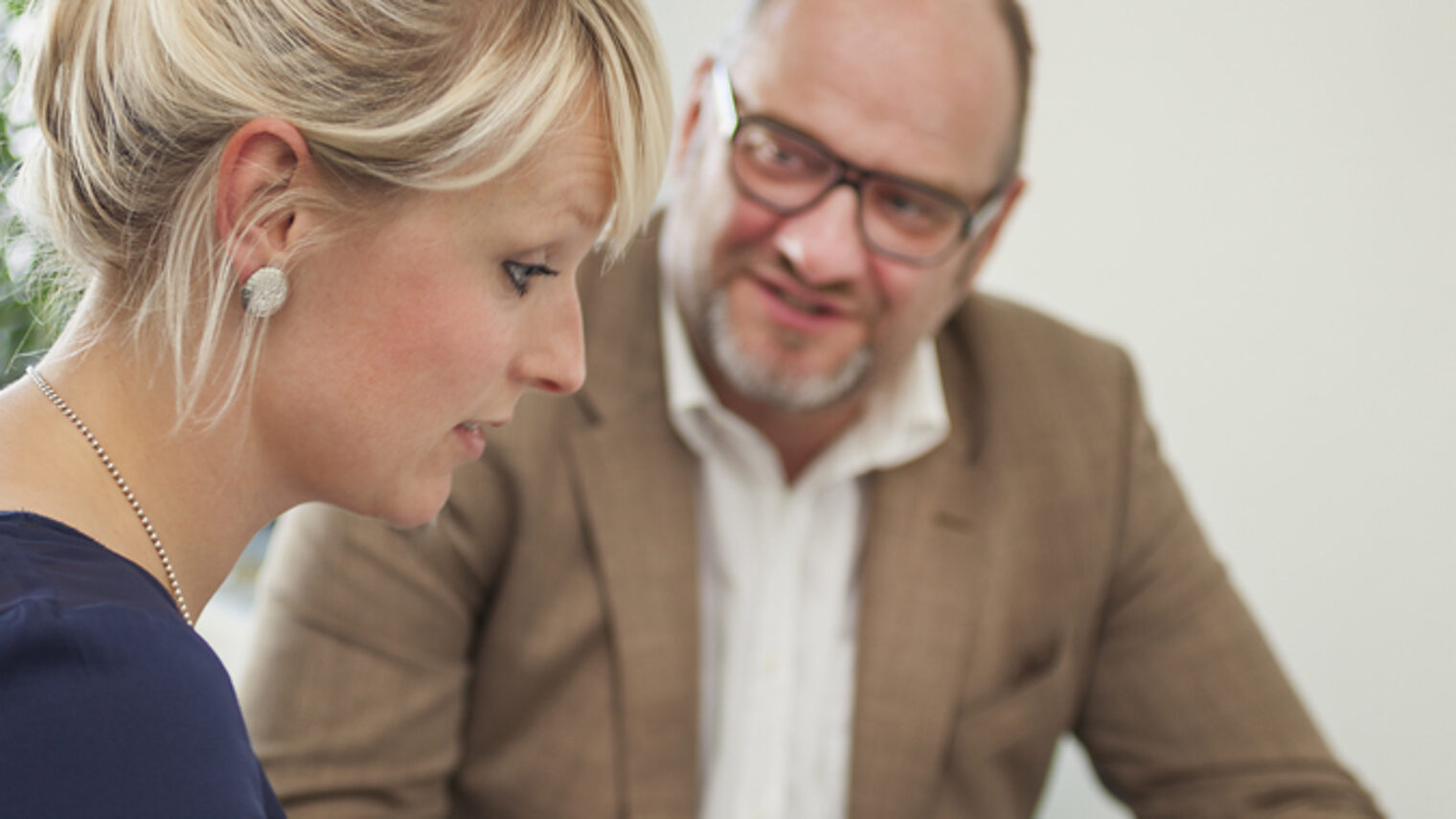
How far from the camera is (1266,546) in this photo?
1686 mm

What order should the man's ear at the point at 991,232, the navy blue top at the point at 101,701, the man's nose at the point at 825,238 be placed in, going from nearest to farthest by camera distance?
1. the navy blue top at the point at 101,701
2. the man's nose at the point at 825,238
3. the man's ear at the point at 991,232

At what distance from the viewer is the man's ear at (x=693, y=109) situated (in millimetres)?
1324

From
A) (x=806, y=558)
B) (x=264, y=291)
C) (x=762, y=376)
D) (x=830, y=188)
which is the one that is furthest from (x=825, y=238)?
(x=264, y=291)

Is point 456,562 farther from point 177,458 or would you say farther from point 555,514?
→ point 177,458

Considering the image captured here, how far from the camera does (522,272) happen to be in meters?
0.70

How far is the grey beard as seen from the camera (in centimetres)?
126

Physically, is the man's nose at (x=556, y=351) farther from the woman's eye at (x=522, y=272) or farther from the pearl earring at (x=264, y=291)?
the pearl earring at (x=264, y=291)

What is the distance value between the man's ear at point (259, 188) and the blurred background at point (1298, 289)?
4.22ft

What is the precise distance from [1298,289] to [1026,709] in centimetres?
72

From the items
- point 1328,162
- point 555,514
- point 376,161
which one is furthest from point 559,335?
point 1328,162

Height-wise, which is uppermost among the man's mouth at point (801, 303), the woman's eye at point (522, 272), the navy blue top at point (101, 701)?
the woman's eye at point (522, 272)

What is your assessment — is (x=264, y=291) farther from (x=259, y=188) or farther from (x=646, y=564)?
(x=646, y=564)

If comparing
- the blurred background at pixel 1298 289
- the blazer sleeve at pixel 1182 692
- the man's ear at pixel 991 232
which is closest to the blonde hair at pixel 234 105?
the man's ear at pixel 991 232

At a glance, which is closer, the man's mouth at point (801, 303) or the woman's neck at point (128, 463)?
the woman's neck at point (128, 463)
